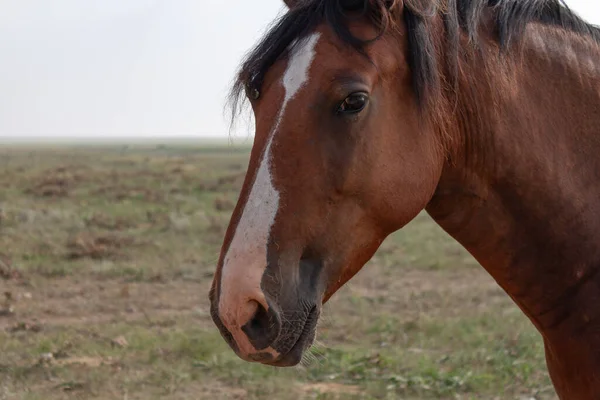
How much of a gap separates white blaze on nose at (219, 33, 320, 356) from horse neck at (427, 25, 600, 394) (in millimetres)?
537

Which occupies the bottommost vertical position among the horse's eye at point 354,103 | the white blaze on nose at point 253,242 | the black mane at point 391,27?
the white blaze on nose at point 253,242

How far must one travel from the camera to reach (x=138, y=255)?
10359 mm

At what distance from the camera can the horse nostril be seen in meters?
1.68

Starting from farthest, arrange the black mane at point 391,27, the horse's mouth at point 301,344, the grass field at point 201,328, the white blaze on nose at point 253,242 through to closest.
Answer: the grass field at point 201,328
the black mane at point 391,27
the horse's mouth at point 301,344
the white blaze on nose at point 253,242

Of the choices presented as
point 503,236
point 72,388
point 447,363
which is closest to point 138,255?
point 72,388

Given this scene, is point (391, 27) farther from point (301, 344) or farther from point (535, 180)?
point (301, 344)

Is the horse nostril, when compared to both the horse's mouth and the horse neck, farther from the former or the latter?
the horse neck

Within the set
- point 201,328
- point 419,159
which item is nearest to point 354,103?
point 419,159

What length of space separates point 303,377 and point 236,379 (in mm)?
552

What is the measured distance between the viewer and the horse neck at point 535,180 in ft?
6.66

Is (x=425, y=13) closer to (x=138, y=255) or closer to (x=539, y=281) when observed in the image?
(x=539, y=281)

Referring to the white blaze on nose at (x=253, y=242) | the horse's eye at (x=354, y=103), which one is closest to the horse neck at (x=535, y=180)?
the horse's eye at (x=354, y=103)

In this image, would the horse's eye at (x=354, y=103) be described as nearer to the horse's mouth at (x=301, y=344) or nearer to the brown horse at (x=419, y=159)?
the brown horse at (x=419, y=159)

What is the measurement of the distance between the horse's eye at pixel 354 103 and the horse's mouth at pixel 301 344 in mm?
562
